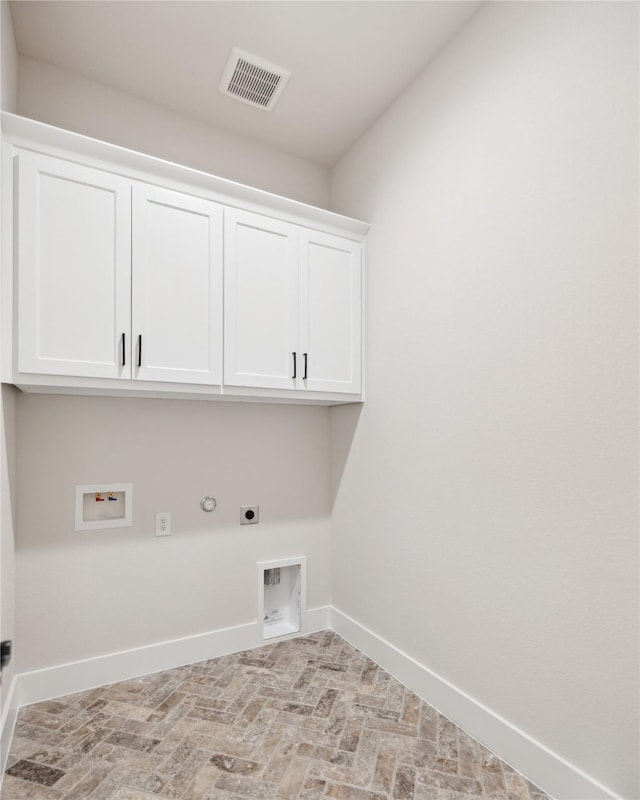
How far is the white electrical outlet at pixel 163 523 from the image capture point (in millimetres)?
2189

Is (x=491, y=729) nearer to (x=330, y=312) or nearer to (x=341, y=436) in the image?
(x=341, y=436)

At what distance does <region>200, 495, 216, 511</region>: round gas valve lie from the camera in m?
2.30

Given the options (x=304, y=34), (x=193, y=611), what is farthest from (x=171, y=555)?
(x=304, y=34)

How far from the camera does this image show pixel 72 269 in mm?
1728

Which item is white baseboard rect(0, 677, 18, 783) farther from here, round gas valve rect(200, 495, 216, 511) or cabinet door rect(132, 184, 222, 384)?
cabinet door rect(132, 184, 222, 384)

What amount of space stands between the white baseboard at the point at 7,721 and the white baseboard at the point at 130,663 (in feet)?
0.29

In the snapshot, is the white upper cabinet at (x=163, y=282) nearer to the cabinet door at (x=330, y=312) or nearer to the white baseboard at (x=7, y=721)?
the cabinet door at (x=330, y=312)

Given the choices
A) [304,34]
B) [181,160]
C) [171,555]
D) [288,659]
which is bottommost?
[288,659]

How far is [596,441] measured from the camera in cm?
133

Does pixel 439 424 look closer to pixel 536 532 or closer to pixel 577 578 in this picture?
pixel 536 532

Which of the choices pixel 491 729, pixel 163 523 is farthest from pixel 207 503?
pixel 491 729

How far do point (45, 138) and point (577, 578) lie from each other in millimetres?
2386

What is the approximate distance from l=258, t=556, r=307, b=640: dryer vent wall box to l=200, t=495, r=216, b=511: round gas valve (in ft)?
1.44

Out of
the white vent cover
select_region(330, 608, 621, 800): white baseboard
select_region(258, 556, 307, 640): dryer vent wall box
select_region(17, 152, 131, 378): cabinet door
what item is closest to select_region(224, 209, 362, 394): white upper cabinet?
select_region(17, 152, 131, 378): cabinet door
